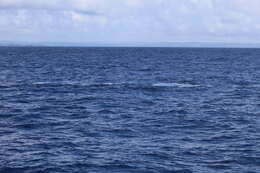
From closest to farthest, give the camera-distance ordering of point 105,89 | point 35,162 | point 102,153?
point 35,162, point 102,153, point 105,89

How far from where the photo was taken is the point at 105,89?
5975 centimetres

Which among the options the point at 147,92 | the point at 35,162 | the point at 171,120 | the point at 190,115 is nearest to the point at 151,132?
the point at 171,120

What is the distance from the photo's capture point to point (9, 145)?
28.0m

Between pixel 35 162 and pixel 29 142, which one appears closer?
pixel 35 162

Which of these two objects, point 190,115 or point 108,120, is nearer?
point 108,120

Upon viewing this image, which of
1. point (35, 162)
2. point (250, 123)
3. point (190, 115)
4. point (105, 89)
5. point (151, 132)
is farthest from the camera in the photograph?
point (105, 89)

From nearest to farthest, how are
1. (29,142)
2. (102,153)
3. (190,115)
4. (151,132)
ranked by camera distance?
1. (102,153)
2. (29,142)
3. (151,132)
4. (190,115)

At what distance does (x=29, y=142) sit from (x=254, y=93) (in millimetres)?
35737

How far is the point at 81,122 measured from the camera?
36.0 m

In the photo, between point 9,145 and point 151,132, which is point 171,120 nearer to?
point 151,132

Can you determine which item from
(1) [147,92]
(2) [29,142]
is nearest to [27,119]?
(2) [29,142]

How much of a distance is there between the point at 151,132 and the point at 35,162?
34.7 ft

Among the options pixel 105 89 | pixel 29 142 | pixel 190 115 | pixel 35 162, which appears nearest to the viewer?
pixel 35 162

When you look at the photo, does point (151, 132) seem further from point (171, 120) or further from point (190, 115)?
point (190, 115)
